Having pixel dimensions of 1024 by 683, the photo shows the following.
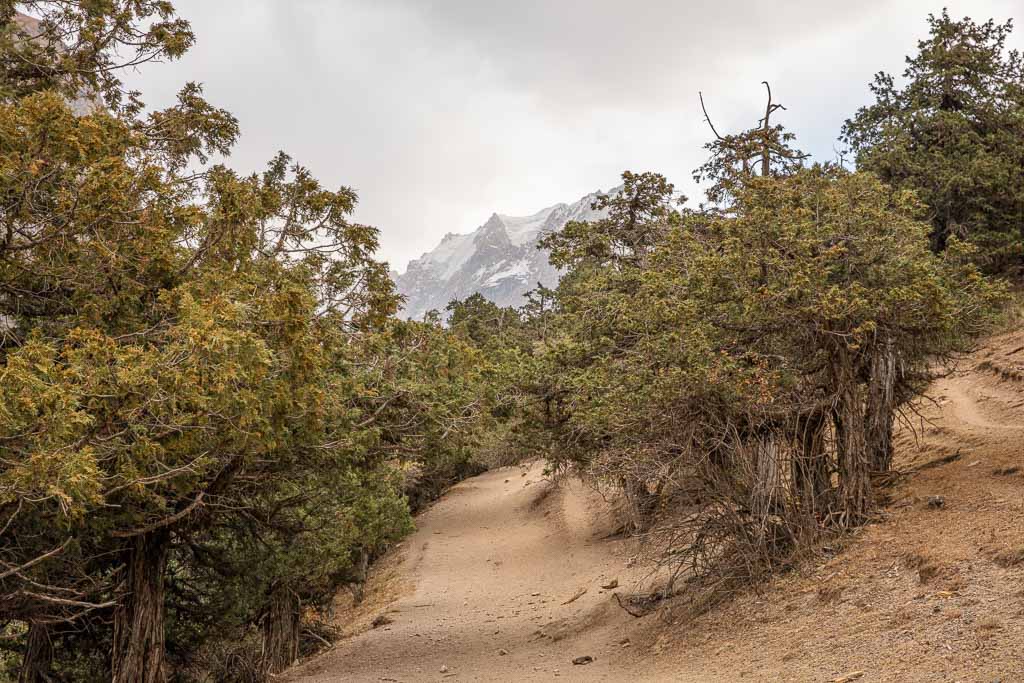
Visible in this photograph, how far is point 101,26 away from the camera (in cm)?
979

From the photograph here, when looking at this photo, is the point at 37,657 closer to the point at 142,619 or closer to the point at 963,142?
the point at 142,619

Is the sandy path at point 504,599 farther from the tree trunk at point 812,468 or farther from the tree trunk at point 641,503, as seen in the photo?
the tree trunk at point 812,468

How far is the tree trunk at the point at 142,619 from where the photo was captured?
9.93 m

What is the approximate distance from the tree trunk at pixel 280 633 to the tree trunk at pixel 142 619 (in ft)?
19.2

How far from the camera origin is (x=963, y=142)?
26.0 meters

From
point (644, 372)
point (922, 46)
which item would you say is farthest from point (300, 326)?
point (922, 46)

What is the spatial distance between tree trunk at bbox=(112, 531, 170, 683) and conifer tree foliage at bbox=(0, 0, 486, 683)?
28 mm

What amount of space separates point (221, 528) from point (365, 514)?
12.1 ft

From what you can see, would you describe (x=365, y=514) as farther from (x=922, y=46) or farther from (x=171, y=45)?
(x=922, y=46)

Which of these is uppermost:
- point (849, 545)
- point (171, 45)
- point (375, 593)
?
point (171, 45)

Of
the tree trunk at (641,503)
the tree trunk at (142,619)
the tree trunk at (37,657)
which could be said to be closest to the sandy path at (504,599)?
the tree trunk at (641,503)

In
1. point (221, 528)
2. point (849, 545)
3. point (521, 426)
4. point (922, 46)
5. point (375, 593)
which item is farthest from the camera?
point (922, 46)

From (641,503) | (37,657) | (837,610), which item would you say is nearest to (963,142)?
(641,503)

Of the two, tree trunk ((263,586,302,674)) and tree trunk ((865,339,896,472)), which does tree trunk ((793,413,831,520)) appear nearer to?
tree trunk ((865,339,896,472))
